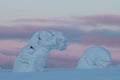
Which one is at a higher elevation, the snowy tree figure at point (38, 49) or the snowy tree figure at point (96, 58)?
the snowy tree figure at point (38, 49)

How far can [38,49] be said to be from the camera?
11.9 m

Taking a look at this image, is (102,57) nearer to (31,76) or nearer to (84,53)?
(84,53)

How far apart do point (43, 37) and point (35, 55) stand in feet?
2.16

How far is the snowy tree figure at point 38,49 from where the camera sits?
38.0 ft

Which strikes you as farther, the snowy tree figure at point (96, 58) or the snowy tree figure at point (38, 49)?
the snowy tree figure at point (38, 49)

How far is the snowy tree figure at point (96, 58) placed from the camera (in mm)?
10664

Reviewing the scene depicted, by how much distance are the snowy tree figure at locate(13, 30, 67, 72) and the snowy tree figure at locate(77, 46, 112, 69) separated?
0.72 m

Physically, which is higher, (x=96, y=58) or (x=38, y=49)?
(x=38, y=49)

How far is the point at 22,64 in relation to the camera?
1212 cm

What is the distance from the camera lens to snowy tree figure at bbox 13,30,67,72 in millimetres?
11594

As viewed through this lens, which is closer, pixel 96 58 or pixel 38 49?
pixel 96 58

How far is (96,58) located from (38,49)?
1911mm

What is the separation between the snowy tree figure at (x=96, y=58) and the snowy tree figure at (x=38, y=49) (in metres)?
0.72

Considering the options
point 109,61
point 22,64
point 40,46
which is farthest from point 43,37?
point 109,61
